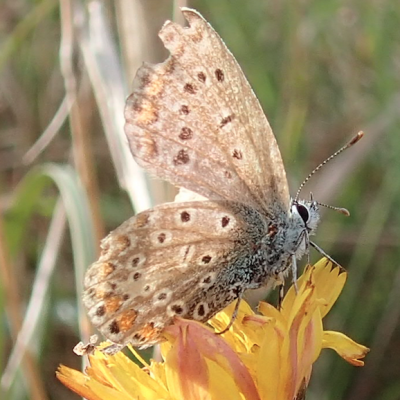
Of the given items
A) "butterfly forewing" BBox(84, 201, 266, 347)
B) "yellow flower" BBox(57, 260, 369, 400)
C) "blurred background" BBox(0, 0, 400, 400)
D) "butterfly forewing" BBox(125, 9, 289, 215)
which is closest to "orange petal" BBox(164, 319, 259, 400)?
"yellow flower" BBox(57, 260, 369, 400)

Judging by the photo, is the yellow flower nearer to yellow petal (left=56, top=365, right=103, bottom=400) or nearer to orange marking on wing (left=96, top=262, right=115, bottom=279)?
yellow petal (left=56, top=365, right=103, bottom=400)

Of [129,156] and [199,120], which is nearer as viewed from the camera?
[199,120]

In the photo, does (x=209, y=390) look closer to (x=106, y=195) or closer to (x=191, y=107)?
(x=191, y=107)

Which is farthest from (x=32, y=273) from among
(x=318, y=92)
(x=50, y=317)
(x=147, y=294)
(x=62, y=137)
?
(x=147, y=294)

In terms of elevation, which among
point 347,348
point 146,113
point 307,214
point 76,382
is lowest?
point 76,382

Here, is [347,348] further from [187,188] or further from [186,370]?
[187,188]

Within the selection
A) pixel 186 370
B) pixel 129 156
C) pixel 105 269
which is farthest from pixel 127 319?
pixel 129 156
